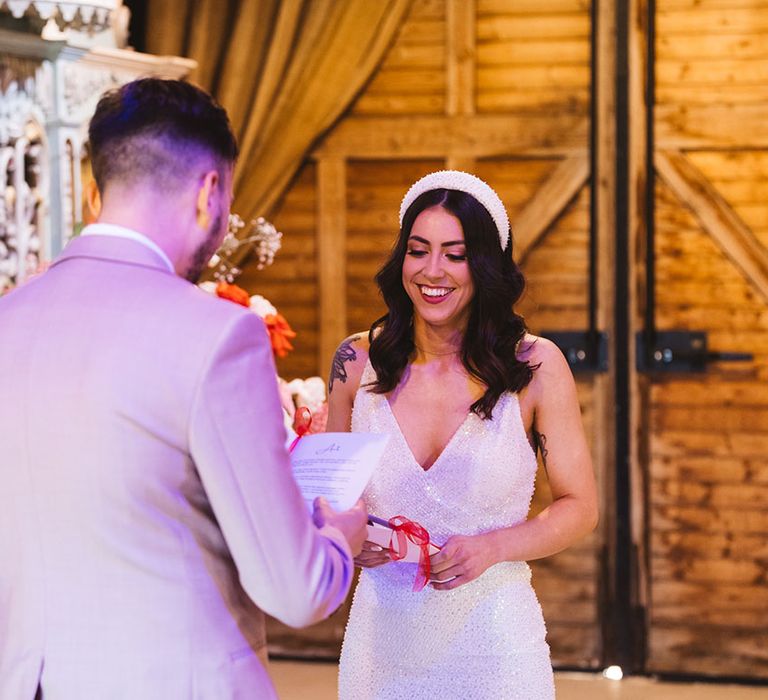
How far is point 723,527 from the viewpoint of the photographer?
4.84m

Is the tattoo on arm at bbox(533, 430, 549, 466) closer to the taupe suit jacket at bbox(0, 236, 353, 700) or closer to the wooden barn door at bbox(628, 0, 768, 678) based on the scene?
the taupe suit jacket at bbox(0, 236, 353, 700)

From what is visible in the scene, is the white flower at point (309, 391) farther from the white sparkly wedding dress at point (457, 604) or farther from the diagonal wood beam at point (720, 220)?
the diagonal wood beam at point (720, 220)

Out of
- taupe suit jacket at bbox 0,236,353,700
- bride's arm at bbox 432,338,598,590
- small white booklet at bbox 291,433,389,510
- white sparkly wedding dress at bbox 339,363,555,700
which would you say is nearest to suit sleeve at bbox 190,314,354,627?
taupe suit jacket at bbox 0,236,353,700

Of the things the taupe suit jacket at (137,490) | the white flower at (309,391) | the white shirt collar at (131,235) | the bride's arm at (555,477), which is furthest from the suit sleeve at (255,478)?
the white flower at (309,391)

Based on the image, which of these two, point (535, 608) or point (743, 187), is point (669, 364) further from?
point (535, 608)

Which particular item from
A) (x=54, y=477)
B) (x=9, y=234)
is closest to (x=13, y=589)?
(x=54, y=477)

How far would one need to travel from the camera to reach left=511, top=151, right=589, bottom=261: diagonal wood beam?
491 centimetres

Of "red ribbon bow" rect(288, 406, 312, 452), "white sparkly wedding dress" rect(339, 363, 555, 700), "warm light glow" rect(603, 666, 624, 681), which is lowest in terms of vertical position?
"warm light glow" rect(603, 666, 624, 681)

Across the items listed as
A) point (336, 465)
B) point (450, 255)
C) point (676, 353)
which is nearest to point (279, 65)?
point (676, 353)

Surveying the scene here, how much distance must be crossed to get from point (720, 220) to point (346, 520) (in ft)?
11.6

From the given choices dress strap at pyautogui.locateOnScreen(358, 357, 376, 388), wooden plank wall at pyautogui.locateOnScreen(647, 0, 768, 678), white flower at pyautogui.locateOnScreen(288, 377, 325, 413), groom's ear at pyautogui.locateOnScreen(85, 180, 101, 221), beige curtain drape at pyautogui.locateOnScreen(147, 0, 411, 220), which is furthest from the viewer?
beige curtain drape at pyautogui.locateOnScreen(147, 0, 411, 220)

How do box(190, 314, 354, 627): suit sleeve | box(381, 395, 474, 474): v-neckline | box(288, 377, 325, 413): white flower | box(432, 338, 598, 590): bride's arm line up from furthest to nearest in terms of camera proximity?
box(288, 377, 325, 413): white flower
box(381, 395, 474, 474): v-neckline
box(432, 338, 598, 590): bride's arm
box(190, 314, 354, 627): suit sleeve

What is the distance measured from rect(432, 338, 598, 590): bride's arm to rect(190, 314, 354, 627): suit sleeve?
98 cm

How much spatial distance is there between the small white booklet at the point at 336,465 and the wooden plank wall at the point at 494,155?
3056 millimetres
